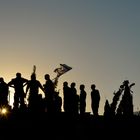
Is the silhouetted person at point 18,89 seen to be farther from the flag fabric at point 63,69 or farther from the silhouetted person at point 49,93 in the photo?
the flag fabric at point 63,69

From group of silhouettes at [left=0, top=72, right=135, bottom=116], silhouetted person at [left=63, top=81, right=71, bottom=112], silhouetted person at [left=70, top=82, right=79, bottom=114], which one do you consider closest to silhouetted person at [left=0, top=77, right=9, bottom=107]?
group of silhouettes at [left=0, top=72, right=135, bottom=116]

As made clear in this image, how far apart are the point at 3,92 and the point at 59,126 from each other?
397cm

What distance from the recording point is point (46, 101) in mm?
33438

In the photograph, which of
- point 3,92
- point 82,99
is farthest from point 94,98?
point 3,92

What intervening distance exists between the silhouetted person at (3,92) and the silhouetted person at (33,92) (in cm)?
120

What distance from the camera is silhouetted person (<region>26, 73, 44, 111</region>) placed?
33.1m

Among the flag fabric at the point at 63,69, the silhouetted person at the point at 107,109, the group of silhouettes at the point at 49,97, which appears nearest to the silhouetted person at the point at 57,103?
the group of silhouettes at the point at 49,97

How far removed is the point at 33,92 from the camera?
33469mm

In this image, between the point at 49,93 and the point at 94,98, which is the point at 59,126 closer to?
the point at 49,93

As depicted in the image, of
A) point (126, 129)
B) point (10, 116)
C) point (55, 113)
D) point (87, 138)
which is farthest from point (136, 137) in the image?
point (10, 116)

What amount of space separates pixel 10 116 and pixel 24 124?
114 centimetres

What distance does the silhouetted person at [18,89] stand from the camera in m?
33.6

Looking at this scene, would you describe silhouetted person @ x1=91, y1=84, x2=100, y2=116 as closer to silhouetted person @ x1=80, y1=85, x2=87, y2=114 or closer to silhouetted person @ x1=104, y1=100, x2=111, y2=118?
silhouetted person @ x1=80, y1=85, x2=87, y2=114

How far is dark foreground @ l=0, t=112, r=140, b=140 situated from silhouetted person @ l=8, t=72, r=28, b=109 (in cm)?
67
